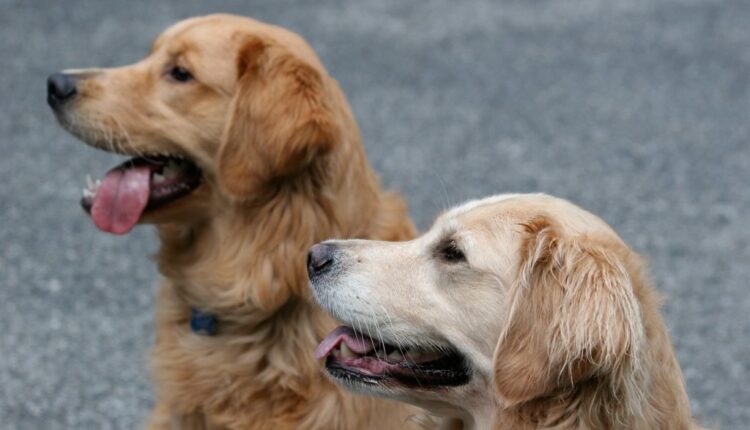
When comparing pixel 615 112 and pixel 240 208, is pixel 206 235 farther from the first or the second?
pixel 615 112

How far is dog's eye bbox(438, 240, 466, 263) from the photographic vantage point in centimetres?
360

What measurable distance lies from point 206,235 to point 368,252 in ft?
3.51

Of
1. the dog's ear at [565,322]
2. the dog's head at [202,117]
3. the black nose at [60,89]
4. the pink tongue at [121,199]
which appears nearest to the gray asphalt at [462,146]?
the dog's head at [202,117]

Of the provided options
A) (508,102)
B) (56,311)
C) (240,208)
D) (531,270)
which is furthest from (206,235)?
(508,102)

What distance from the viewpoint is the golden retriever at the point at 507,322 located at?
315 cm

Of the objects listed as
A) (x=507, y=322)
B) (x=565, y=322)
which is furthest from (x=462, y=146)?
(x=565, y=322)

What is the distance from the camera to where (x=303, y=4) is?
12.5 meters

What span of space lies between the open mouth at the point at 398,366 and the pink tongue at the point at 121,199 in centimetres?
118

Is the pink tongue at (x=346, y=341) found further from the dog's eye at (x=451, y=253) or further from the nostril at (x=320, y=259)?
the dog's eye at (x=451, y=253)

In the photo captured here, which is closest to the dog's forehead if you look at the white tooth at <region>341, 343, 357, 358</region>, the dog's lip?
the white tooth at <region>341, 343, 357, 358</region>

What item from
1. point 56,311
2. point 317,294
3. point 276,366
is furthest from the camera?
point 56,311

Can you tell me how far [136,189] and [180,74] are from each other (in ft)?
1.67

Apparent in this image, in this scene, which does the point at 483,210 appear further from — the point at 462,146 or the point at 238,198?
the point at 462,146

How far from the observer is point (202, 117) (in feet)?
14.5
